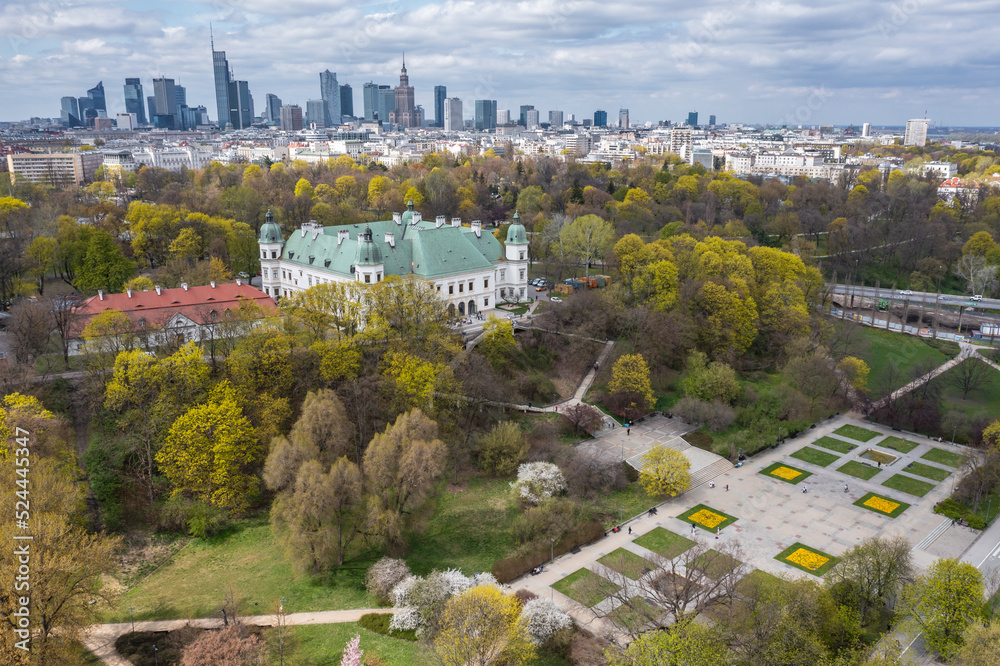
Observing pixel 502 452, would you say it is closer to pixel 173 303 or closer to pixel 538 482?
pixel 538 482

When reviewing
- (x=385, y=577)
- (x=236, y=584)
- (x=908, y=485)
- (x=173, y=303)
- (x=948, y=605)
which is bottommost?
(x=908, y=485)

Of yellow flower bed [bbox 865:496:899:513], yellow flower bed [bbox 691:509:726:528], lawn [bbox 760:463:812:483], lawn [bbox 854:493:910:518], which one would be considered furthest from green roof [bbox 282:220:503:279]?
yellow flower bed [bbox 865:496:899:513]

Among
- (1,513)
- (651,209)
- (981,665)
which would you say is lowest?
(981,665)

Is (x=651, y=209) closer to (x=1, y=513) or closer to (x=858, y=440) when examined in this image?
(x=858, y=440)

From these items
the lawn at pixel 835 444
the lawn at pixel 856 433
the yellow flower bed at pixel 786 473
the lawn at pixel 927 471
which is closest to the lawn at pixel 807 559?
the yellow flower bed at pixel 786 473

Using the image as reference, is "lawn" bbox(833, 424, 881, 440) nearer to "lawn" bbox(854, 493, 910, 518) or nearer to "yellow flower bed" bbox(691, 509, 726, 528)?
"lawn" bbox(854, 493, 910, 518)

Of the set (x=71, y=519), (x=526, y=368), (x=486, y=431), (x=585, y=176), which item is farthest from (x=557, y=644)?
(x=585, y=176)

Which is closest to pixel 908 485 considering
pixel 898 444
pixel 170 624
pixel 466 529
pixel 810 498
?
pixel 898 444

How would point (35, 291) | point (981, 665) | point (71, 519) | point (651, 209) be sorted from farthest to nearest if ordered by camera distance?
point (651, 209) < point (35, 291) < point (71, 519) < point (981, 665)
